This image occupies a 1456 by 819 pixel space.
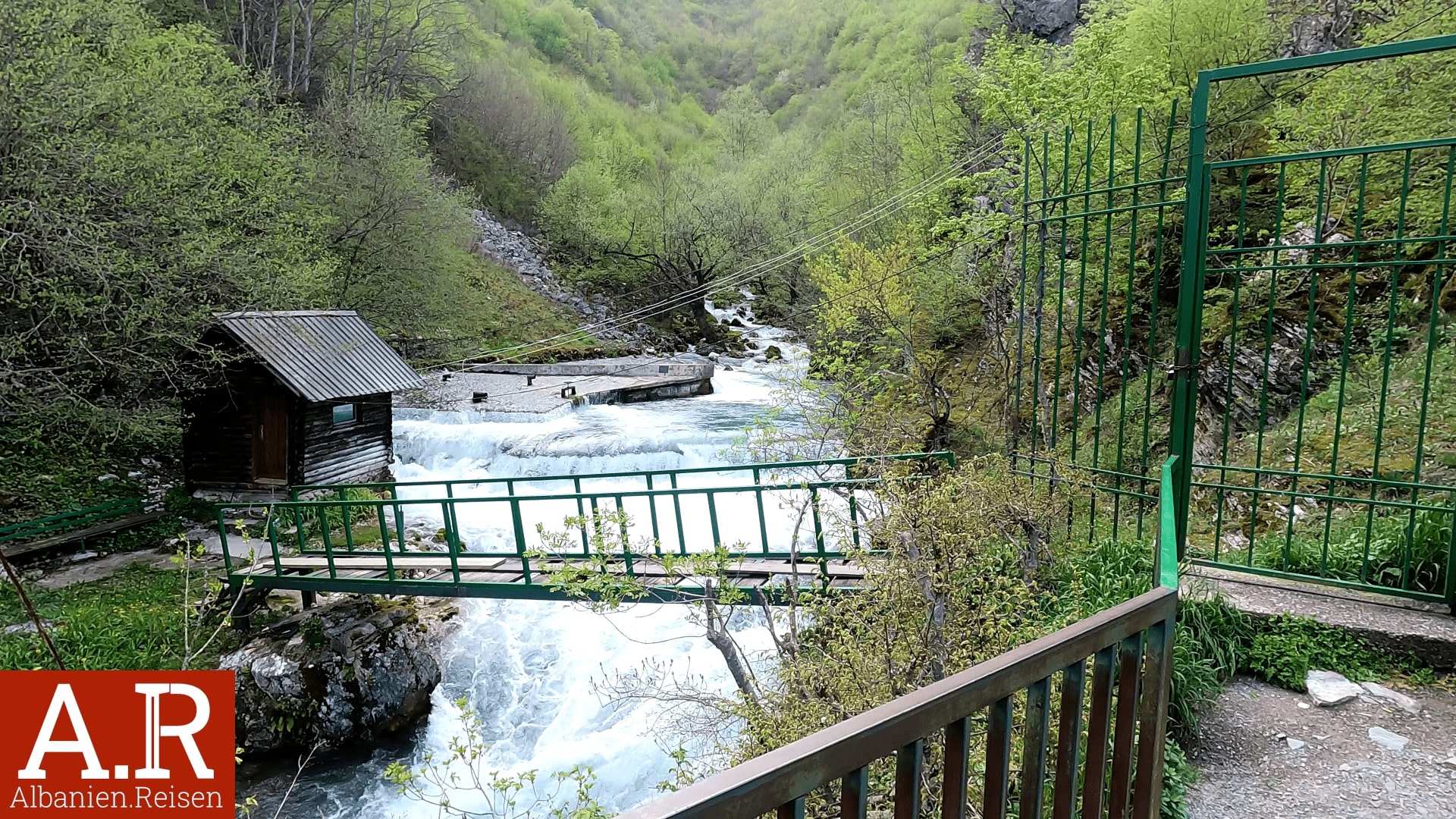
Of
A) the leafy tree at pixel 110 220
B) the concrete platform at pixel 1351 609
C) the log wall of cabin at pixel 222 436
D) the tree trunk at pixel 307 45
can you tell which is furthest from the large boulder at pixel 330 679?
the tree trunk at pixel 307 45

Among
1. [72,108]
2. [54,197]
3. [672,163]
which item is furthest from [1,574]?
[672,163]

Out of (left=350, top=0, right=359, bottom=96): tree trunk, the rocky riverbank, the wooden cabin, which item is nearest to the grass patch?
the wooden cabin

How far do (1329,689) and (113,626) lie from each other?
12.2m

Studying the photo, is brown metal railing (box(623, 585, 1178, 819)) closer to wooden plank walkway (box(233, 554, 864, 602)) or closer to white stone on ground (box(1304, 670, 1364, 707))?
white stone on ground (box(1304, 670, 1364, 707))

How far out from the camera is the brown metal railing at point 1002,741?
1112mm

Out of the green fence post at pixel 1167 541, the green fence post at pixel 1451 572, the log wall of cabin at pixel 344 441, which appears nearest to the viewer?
the green fence post at pixel 1167 541

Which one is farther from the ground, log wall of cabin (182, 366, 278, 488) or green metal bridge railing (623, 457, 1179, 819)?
green metal bridge railing (623, 457, 1179, 819)

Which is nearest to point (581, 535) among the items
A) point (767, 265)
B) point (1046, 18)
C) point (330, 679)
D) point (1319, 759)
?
point (330, 679)

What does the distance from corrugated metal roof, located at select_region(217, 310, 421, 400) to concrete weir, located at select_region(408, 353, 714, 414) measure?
18.3ft

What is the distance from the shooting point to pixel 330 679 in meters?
9.30

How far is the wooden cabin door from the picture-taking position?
543 inches

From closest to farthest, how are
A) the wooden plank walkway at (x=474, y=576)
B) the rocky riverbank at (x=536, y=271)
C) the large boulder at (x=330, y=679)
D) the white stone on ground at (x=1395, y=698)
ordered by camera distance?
the white stone on ground at (x=1395, y=698) < the wooden plank walkway at (x=474, y=576) < the large boulder at (x=330, y=679) < the rocky riverbank at (x=536, y=271)

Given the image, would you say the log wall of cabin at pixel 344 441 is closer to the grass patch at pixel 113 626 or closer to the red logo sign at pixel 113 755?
the grass patch at pixel 113 626

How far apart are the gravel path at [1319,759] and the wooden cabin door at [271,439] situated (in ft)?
46.7
